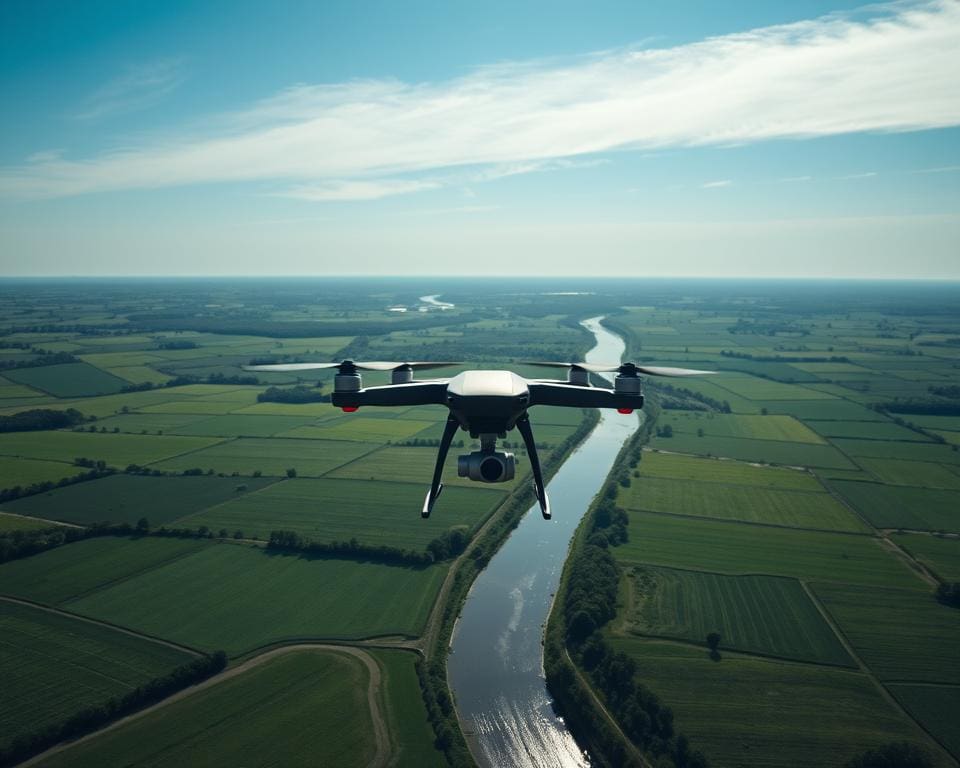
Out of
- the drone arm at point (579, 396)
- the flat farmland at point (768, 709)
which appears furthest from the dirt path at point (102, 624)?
the drone arm at point (579, 396)

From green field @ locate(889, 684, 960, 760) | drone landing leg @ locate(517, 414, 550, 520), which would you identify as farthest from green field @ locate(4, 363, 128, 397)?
green field @ locate(889, 684, 960, 760)

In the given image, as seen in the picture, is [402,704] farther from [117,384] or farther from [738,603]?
[117,384]

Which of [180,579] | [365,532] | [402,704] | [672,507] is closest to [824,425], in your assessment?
[672,507]

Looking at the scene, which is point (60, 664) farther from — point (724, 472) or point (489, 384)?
point (724, 472)

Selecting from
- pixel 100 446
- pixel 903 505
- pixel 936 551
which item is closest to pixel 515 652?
pixel 936 551

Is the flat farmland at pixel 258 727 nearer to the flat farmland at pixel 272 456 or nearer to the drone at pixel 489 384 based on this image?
the drone at pixel 489 384

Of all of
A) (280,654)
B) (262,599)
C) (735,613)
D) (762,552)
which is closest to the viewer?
(280,654)
